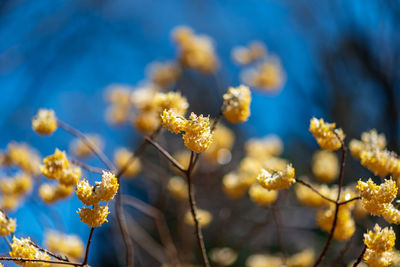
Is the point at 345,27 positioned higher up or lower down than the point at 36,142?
higher up

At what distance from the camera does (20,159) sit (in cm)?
109

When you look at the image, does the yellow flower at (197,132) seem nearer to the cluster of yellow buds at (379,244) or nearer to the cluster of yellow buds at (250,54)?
the cluster of yellow buds at (379,244)

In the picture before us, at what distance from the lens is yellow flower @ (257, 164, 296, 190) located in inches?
24.2

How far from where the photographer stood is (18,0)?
1812mm

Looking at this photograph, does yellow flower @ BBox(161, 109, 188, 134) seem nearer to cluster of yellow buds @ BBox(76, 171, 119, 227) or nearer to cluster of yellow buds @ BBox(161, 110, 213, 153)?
cluster of yellow buds @ BBox(161, 110, 213, 153)

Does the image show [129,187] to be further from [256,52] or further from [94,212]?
[94,212]

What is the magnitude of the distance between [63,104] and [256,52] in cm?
169

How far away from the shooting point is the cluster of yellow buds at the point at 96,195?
523 millimetres

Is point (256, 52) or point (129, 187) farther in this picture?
point (129, 187)

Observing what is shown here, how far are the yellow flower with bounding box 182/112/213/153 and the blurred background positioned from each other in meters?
0.86

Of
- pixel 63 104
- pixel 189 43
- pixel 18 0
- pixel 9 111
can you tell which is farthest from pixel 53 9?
pixel 189 43

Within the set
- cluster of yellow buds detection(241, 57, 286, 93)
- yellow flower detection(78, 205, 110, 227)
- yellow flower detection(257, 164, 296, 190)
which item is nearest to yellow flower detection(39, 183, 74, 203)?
yellow flower detection(78, 205, 110, 227)

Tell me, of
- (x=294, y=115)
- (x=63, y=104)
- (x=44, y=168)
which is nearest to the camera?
(x=44, y=168)

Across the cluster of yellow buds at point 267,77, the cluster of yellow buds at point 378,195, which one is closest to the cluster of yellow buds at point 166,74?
the cluster of yellow buds at point 267,77
